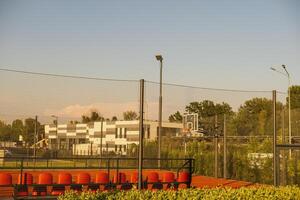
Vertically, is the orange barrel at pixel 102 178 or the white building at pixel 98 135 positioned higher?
the white building at pixel 98 135

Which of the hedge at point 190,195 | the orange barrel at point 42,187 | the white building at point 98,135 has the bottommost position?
the orange barrel at point 42,187

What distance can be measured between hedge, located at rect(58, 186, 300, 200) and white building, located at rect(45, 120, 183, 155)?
17642 mm

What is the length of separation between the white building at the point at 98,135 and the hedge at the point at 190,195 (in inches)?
695

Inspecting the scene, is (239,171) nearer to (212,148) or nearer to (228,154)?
(228,154)

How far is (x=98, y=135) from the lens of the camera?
1435 inches

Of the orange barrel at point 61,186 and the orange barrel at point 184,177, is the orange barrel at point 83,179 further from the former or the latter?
the orange barrel at point 184,177

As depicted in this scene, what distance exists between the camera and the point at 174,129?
139 feet

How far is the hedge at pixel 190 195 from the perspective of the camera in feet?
20.7

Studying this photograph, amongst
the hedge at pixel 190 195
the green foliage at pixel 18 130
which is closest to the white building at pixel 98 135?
the green foliage at pixel 18 130

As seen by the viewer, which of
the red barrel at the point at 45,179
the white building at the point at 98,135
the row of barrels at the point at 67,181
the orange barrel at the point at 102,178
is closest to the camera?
the row of barrels at the point at 67,181

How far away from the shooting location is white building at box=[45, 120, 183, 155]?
89.8 ft

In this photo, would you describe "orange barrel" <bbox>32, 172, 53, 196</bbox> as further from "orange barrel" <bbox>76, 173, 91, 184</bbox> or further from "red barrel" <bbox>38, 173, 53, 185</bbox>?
"orange barrel" <bbox>76, 173, 91, 184</bbox>

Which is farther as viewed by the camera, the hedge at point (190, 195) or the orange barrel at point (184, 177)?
the orange barrel at point (184, 177)

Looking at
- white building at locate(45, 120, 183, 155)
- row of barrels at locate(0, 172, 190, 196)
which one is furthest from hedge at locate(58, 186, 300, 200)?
white building at locate(45, 120, 183, 155)
